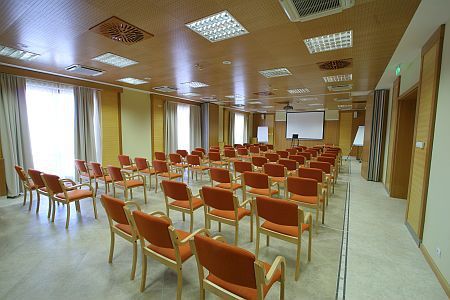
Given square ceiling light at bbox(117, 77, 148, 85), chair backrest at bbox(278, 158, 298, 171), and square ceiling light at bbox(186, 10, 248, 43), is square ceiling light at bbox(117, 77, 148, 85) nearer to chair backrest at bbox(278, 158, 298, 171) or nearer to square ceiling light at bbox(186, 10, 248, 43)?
square ceiling light at bbox(186, 10, 248, 43)

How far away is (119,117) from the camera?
7293 mm

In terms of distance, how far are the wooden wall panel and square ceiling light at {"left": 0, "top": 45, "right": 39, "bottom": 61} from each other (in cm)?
647

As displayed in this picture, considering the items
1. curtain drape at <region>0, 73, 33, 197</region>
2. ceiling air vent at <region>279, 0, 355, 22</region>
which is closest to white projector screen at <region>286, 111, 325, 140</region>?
ceiling air vent at <region>279, 0, 355, 22</region>

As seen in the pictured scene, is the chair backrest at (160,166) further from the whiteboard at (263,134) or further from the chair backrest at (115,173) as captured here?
the whiteboard at (263,134)

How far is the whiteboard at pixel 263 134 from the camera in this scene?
16891 mm

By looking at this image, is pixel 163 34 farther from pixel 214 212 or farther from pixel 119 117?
pixel 119 117

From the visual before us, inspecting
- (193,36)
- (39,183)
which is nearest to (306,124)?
(193,36)

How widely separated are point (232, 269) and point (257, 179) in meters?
2.36

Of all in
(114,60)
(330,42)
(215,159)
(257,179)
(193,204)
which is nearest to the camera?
(193,204)

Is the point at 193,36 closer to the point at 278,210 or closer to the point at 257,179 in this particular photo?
the point at 257,179

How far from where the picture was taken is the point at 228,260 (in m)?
1.29

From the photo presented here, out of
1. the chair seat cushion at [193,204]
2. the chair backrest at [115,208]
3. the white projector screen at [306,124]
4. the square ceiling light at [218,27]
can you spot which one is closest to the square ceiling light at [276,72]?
the square ceiling light at [218,27]

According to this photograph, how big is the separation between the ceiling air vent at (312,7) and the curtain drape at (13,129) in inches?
237

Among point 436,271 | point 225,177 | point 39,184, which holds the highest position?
point 225,177
